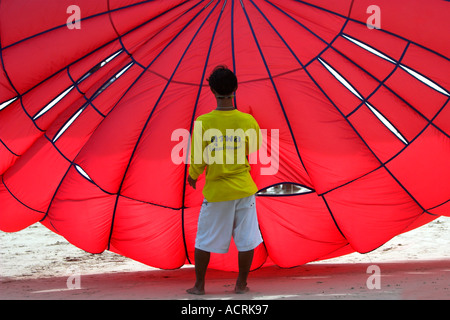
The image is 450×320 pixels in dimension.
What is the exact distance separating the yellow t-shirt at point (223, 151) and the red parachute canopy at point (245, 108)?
3.63 feet

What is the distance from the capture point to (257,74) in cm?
582

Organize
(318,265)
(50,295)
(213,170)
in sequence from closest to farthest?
(213,170)
(50,295)
(318,265)

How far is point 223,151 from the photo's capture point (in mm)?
4668

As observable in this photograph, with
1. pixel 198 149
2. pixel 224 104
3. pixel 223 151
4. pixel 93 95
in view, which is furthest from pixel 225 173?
pixel 93 95

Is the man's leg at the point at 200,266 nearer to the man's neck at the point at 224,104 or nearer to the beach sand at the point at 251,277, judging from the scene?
the beach sand at the point at 251,277

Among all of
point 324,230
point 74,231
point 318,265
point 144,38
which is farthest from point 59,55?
point 318,265

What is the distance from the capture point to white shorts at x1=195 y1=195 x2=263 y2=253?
4.72m

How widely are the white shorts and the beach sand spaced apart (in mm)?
389

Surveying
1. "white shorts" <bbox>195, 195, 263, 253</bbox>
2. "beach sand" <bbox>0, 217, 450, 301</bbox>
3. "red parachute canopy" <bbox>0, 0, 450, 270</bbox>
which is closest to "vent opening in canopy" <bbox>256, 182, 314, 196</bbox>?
"red parachute canopy" <bbox>0, 0, 450, 270</bbox>

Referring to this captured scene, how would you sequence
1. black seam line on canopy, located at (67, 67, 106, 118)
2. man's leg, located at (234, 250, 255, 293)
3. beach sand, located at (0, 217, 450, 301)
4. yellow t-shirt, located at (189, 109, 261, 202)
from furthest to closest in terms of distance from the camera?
black seam line on canopy, located at (67, 67, 106, 118) < beach sand, located at (0, 217, 450, 301) < man's leg, located at (234, 250, 255, 293) < yellow t-shirt, located at (189, 109, 261, 202)

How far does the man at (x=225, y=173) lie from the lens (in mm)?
4672

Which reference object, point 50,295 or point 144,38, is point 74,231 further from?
point 144,38

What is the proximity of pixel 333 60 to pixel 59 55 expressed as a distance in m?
2.49

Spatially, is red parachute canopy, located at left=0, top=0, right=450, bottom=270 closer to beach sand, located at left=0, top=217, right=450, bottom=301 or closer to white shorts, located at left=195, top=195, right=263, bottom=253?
beach sand, located at left=0, top=217, right=450, bottom=301
